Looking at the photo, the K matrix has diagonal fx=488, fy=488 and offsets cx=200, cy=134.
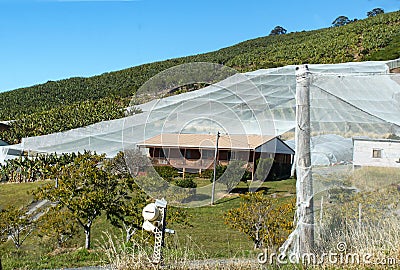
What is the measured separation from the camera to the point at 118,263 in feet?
12.6

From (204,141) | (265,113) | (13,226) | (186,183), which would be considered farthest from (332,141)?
→ (13,226)

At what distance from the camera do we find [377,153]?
523 cm

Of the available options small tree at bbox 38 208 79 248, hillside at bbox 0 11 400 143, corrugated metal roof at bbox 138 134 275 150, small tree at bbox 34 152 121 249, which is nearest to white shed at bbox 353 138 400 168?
corrugated metal roof at bbox 138 134 275 150

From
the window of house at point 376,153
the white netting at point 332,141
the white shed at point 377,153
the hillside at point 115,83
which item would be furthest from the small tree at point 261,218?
the hillside at point 115,83

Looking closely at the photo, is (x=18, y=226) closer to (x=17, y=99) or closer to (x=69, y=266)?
(x=69, y=266)

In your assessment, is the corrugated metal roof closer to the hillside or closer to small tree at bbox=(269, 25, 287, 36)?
the hillside

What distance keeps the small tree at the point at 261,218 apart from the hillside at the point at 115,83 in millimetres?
18424

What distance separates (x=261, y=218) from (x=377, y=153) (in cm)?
176

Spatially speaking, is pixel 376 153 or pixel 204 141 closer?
pixel 204 141

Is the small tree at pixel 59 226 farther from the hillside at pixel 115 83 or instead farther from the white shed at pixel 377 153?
the hillside at pixel 115 83

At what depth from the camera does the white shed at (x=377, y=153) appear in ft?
16.8

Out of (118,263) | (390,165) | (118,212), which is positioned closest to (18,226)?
(118,212)

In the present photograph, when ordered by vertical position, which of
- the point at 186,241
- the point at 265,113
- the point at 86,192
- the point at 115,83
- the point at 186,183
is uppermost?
the point at 115,83

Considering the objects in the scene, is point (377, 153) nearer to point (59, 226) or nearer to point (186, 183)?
point (186, 183)
